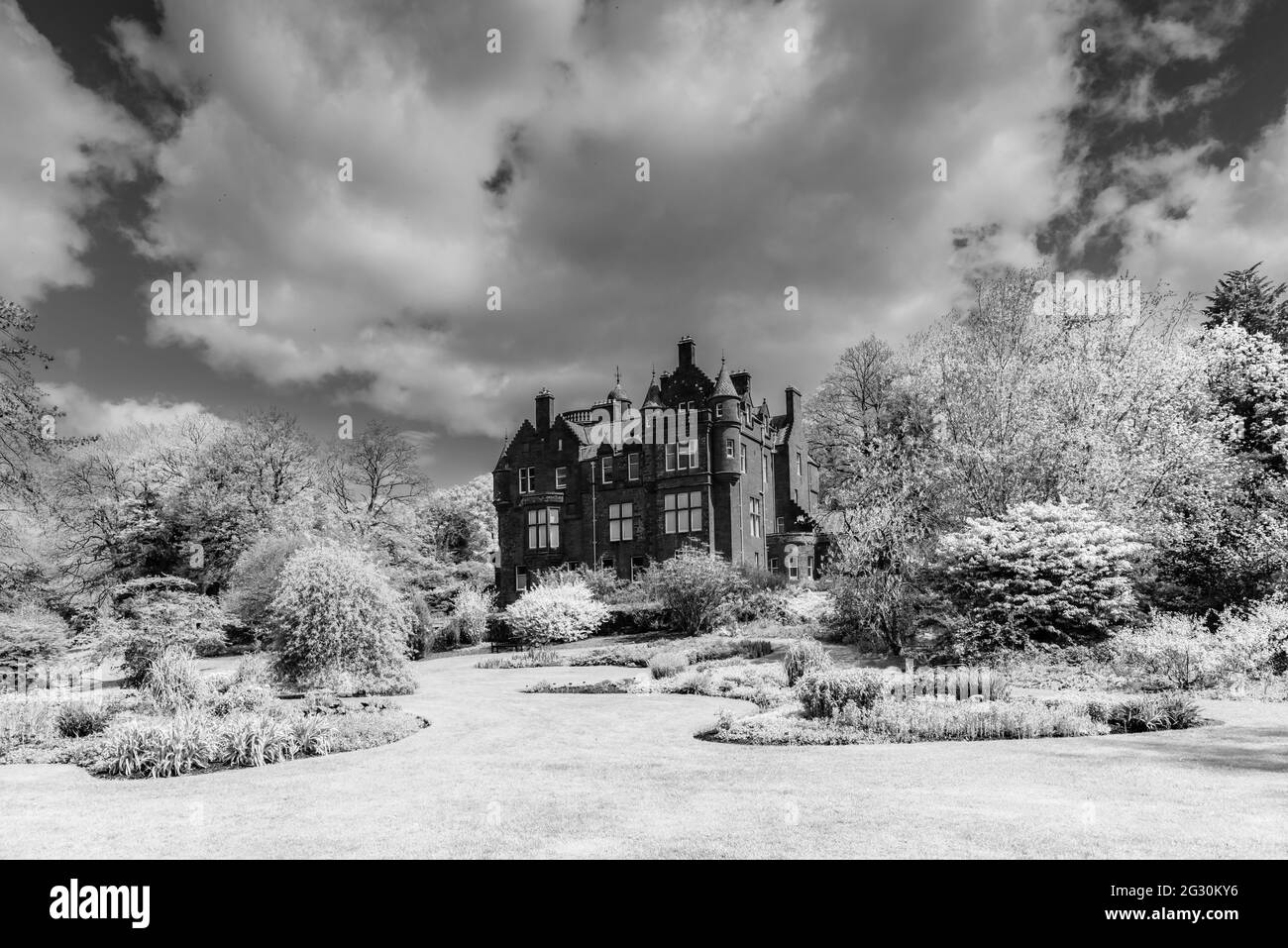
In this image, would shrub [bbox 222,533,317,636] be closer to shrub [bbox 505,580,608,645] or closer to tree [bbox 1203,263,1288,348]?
shrub [bbox 505,580,608,645]

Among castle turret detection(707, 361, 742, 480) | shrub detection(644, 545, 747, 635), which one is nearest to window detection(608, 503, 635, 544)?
castle turret detection(707, 361, 742, 480)

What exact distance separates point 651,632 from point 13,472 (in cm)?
2279

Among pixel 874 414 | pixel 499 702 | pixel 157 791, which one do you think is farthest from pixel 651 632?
pixel 157 791

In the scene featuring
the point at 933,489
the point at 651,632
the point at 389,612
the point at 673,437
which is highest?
the point at 673,437

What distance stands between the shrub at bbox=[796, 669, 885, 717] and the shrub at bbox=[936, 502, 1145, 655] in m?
8.49

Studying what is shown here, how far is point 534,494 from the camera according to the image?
4647 cm

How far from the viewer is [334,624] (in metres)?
20.0

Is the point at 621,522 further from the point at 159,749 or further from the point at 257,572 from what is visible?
the point at 159,749

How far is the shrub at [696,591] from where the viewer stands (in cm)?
3331

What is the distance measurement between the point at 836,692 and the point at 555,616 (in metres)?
23.1

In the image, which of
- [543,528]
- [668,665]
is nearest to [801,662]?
[668,665]
